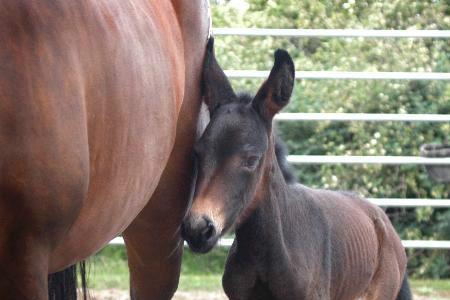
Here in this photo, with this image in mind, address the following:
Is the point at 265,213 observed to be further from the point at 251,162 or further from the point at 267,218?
the point at 251,162

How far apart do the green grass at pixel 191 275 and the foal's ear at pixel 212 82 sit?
2.13 m

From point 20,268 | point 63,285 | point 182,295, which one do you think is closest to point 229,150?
point 63,285

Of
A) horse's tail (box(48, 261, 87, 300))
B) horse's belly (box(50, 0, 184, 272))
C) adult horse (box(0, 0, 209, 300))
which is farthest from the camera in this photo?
horse's tail (box(48, 261, 87, 300))

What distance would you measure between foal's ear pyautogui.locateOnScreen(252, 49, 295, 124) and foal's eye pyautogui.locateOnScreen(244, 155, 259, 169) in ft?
0.67

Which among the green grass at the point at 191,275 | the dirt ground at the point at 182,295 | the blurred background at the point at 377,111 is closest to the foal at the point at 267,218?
the green grass at the point at 191,275

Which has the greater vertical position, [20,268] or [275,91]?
[20,268]

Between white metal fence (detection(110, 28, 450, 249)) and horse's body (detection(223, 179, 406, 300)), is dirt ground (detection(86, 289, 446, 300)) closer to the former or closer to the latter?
white metal fence (detection(110, 28, 450, 249))

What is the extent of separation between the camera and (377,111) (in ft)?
26.8

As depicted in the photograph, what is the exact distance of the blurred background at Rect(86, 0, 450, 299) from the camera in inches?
316

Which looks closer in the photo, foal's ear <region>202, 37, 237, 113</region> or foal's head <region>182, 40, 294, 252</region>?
foal's head <region>182, 40, 294, 252</region>

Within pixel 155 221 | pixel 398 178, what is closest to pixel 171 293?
pixel 155 221

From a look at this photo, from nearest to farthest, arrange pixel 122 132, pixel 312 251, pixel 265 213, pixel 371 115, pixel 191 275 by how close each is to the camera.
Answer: pixel 122 132 → pixel 265 213 → pixel 312 251 → pixel 371 115 → pixel 191 275

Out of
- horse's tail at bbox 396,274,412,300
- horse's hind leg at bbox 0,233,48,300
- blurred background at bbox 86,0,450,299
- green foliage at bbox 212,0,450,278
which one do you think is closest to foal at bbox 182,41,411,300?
horse's tail at bbox 396,274,412,300

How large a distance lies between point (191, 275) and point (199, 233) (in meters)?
4.18
